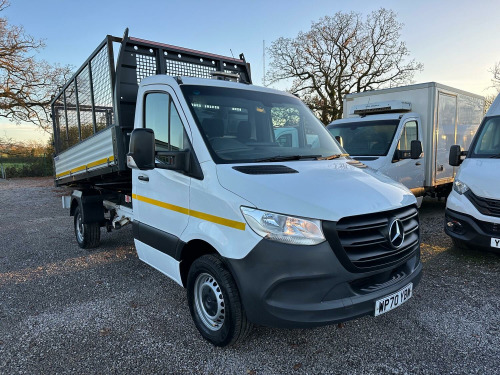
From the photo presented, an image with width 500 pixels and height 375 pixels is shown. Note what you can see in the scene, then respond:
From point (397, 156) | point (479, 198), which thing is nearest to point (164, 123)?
point (479, 198)

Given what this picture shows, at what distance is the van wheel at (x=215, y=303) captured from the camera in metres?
2.63

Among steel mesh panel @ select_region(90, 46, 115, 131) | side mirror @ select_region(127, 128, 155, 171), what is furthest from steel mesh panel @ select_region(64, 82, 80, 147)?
side mirror @ select_region(127, 128, 155, 171)

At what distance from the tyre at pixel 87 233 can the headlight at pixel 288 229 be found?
15.0 ft

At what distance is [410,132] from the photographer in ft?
24.0

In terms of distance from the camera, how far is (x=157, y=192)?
3445 mm

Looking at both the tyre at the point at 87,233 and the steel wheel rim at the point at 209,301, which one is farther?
the tyre at the point at 87,233

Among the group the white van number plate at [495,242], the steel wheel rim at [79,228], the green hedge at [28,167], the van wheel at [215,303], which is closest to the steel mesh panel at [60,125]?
the steel wheel rim at [79,228]

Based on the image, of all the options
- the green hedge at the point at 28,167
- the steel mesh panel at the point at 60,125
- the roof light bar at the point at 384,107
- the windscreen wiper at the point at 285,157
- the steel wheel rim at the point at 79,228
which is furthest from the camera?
the green hedge at the point at 28,167

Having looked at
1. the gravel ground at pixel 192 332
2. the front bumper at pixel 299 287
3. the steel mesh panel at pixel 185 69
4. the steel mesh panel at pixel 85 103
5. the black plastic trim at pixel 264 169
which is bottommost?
the gravel ground at pixel 192 332

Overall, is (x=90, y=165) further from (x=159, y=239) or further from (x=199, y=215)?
(x=199, y=215)

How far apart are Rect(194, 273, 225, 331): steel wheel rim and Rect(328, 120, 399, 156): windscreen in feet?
17.0

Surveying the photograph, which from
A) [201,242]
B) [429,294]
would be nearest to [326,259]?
[201,242]

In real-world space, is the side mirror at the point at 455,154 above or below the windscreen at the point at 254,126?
below

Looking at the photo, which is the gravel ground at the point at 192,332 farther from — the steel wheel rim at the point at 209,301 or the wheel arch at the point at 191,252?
the wheel arch at the point at 191,252
